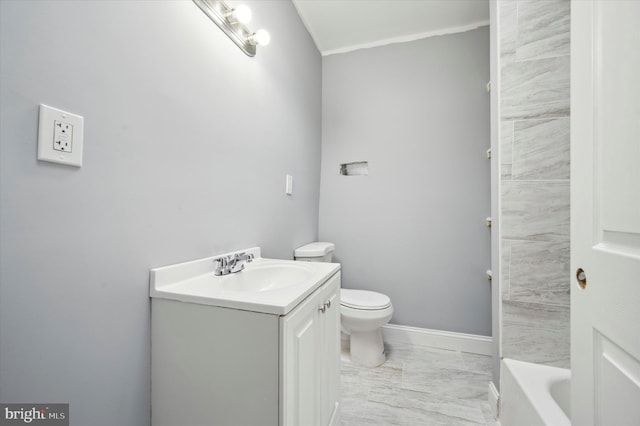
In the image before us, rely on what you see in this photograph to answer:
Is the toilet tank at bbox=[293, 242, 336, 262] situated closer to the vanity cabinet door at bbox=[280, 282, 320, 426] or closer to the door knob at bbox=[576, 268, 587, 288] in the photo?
the vanity cabinet door at bbox=[280, 282, 320, 426]

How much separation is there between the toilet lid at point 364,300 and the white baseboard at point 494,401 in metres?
0.70

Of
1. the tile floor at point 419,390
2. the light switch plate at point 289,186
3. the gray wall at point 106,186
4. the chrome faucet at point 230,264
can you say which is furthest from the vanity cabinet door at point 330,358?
the light switch plate at point 289,186

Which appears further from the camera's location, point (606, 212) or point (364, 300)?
point (364, 300)

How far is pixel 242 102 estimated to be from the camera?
1320 millimetres

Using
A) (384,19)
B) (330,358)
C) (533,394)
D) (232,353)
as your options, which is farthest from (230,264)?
(384,19)

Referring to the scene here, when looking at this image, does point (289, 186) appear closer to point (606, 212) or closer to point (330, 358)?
point (330, 358)

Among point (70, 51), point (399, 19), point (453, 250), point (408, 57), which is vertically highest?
point (399, 19)

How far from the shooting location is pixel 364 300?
1.85 meters

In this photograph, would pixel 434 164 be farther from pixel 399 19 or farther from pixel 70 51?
pixel 70 51

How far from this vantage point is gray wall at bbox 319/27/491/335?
2.04m

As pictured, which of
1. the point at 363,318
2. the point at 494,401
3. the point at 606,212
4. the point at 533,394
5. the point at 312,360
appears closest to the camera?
the point at 606,212

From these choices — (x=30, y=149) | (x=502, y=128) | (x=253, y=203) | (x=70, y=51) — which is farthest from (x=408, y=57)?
(x=30, y=149)

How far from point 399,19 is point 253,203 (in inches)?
75.2

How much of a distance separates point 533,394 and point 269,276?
1.20 metres
